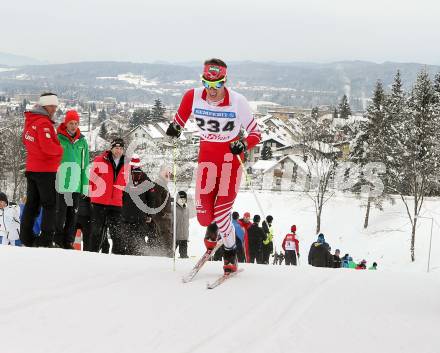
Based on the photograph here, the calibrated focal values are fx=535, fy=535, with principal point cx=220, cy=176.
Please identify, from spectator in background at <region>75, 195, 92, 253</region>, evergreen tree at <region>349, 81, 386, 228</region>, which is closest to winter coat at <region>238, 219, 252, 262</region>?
spectator in background at <region>75, 195, 92, 253</region>

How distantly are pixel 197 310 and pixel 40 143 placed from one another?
3.13 metres

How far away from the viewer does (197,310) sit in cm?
383

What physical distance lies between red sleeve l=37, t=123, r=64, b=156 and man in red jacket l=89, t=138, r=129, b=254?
135 centimetres

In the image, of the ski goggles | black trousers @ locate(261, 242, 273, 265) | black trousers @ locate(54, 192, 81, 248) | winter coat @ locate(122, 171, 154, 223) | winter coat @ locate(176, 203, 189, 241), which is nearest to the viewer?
the ski goggles

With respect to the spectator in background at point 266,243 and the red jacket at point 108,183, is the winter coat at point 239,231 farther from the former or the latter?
the red jacket at point 108,183

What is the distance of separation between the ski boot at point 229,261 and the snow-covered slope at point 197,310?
15 centimetres

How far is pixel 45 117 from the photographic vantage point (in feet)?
20.0

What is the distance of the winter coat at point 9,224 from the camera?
8.43m

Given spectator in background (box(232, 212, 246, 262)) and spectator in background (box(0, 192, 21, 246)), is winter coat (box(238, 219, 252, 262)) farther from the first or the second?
spectator in background (box(0, 192, 21, 246))

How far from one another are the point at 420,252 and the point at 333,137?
54.3 ft

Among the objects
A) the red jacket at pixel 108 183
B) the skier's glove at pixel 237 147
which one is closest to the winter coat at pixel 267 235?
the red jacket at pixel 108 183

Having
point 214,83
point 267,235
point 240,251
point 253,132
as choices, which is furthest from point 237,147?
point 267,235

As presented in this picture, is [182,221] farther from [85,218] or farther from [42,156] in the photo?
[42,156]

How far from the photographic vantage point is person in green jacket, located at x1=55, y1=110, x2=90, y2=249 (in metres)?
6.87
